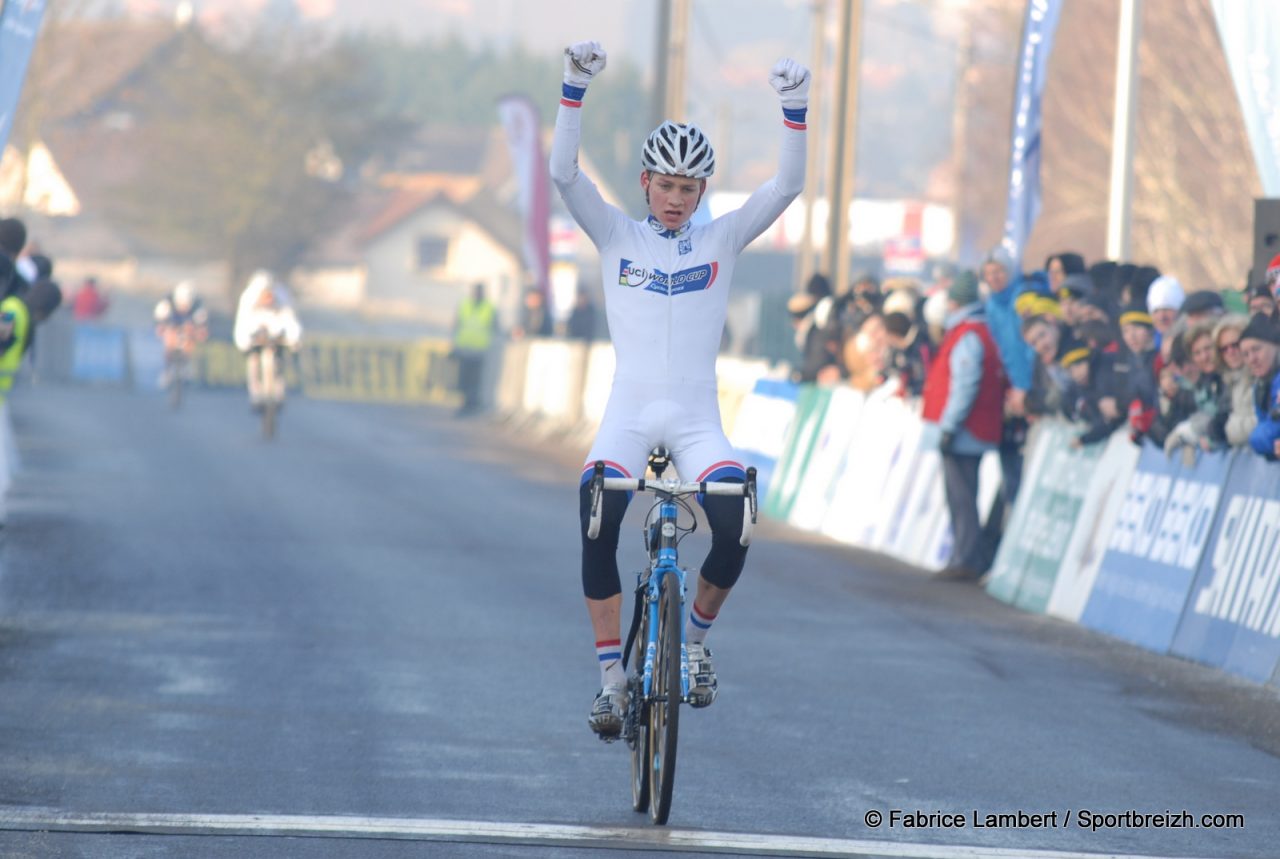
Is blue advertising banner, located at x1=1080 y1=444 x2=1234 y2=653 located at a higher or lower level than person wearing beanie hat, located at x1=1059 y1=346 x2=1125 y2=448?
lower

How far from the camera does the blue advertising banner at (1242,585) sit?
11477 mm

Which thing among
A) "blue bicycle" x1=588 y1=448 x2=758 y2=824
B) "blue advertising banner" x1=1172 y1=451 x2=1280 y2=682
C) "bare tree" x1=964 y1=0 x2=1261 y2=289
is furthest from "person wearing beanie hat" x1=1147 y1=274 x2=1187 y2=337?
"bare tree" x1=964 y1=0 x2=1261 y2=289

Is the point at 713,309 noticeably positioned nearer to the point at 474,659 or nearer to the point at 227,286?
the point at 474,659

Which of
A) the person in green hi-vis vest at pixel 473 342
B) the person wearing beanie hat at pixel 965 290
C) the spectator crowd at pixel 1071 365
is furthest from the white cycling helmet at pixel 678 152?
the person in green hi-vis vest at pixel 473 342

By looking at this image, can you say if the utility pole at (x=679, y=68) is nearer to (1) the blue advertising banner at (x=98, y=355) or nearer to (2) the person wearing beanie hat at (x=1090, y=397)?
(1) the blue advertising banner at (x=98, y=355)

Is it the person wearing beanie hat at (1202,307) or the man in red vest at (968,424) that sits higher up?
the person wearing beanie hat at (1202,307)

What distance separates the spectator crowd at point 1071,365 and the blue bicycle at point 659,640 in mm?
4724

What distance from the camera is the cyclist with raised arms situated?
7.91 m

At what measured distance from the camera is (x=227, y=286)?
91.8 metres

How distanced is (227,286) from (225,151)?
5.31 meters

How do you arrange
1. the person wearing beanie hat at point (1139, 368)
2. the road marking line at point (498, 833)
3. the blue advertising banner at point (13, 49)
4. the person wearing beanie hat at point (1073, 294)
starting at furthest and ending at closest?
the person wearing beanie hat at point (1073, 294) < the blue advertising banner at point (13, 49) < the person wearing beanie hat at point (1139, 368) < the road marking line at point (498, 833)

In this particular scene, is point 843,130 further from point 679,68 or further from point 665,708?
point 665,708

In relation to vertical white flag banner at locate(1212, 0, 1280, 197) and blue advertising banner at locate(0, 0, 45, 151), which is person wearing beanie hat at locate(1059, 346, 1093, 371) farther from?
blue advertising banner at locate(0, 0, 45, 151)

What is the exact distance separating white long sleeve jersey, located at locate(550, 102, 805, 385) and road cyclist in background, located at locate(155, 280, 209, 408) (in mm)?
30419
